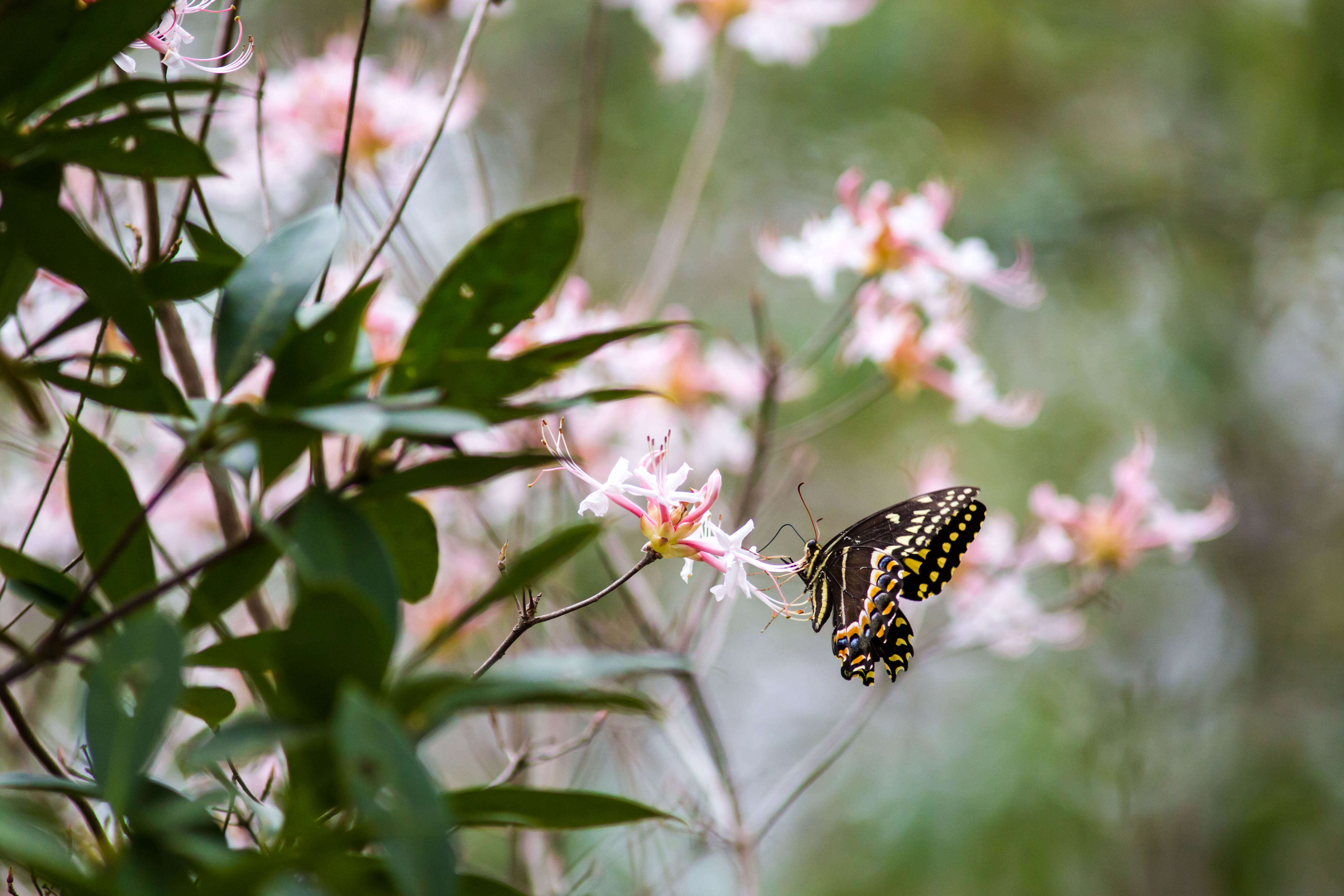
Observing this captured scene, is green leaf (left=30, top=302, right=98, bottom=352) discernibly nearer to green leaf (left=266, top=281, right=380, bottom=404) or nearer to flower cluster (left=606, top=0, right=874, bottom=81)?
green leaf (left=266, top=281, right=380, bottom=404)

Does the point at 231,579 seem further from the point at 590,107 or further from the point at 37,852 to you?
the point at 590,107

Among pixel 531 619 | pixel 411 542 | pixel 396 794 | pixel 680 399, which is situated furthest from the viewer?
pixel 680 399

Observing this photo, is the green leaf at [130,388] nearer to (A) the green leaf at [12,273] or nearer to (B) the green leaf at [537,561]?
(A) the green leaf at [12,273]

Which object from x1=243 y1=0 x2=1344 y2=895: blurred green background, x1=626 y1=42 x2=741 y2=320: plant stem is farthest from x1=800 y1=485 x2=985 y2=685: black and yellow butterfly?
x1=243 y1=0 x2=1344 y2=895: blurred green background

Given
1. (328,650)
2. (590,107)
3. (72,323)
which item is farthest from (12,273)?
(590,107)

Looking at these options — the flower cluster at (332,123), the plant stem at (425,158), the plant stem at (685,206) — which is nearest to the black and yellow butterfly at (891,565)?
the plant stem at (685,206)
